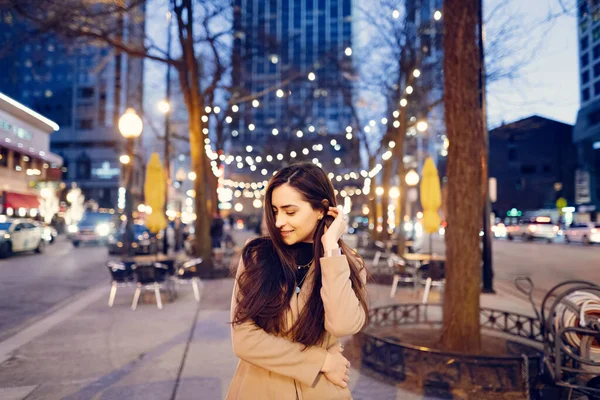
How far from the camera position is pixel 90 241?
26.7 m

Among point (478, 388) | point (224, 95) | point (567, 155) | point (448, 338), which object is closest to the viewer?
point (478, 388)

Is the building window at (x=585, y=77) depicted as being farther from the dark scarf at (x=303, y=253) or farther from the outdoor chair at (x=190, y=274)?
the dark scarf at (x=303, y=253)

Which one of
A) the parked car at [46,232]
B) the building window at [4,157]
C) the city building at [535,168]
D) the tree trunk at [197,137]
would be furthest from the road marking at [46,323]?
the city building at [535,168]

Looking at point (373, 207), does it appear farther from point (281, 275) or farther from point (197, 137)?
point (281, 275)

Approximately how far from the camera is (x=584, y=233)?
1180 inches

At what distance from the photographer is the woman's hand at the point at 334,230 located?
6.09ft

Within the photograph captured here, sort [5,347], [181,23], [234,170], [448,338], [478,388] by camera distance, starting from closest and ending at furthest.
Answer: [478,388]
[448,338]
[5,347]
[181,23]
[234,170]

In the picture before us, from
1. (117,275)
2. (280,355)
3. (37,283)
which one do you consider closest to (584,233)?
(117,275)

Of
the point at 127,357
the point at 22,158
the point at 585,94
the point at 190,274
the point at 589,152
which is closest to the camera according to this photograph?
the point at 127,357

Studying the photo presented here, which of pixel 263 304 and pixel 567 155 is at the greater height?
pixel 567 155

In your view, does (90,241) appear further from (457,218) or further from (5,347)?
(457,218)

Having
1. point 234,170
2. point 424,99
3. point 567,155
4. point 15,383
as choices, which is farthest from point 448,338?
point 234,170

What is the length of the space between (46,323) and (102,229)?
2058 cm

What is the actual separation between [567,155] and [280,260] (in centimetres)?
6841
